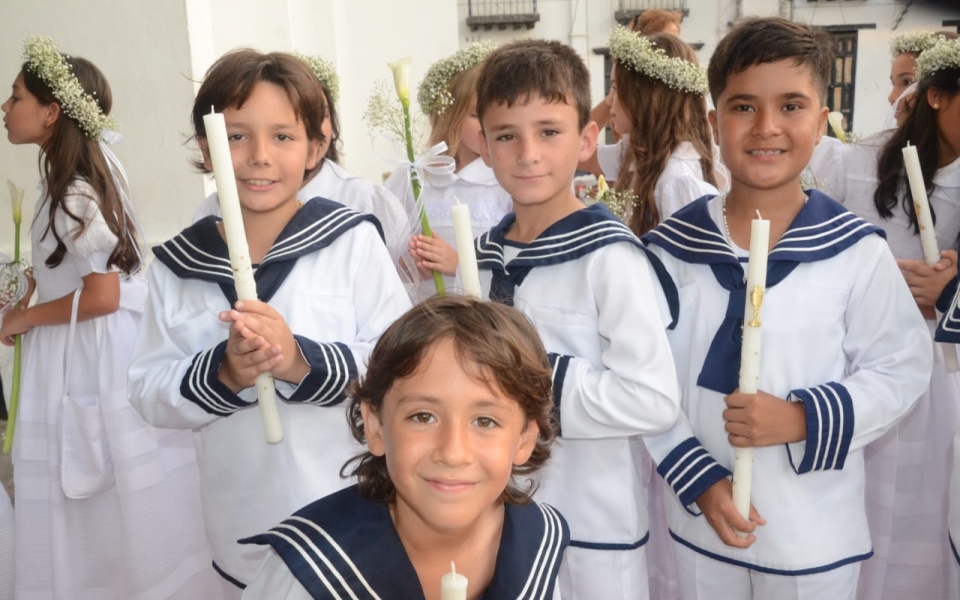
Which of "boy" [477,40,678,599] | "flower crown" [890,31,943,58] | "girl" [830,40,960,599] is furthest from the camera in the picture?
"flower crown" [890,31,943,58]

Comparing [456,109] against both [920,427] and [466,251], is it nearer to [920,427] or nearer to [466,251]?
[466,251]

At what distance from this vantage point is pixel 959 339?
2.06m

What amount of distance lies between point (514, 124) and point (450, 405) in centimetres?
93

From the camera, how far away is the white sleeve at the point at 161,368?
6.30 ft

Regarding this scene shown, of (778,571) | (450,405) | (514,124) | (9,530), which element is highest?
(514,124)

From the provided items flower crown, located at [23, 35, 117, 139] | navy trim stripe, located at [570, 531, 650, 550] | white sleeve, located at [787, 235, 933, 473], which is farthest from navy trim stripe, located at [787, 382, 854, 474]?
flower crown, located at [23, 35, 117, 139]

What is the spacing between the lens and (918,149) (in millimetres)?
2969

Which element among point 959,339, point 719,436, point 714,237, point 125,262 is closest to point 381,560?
point 719,436

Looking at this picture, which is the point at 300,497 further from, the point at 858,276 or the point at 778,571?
the point at 858,276

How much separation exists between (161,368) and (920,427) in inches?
85.4

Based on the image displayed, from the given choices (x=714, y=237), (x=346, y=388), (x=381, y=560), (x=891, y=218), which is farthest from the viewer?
(x=891, y=218)

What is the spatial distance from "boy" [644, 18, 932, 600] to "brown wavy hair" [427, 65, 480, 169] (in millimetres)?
1287

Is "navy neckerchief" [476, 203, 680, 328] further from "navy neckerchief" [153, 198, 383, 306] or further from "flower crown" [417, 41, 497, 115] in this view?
"flower crown" [417, 41, 497, 115]

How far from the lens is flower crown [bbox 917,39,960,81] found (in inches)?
112
